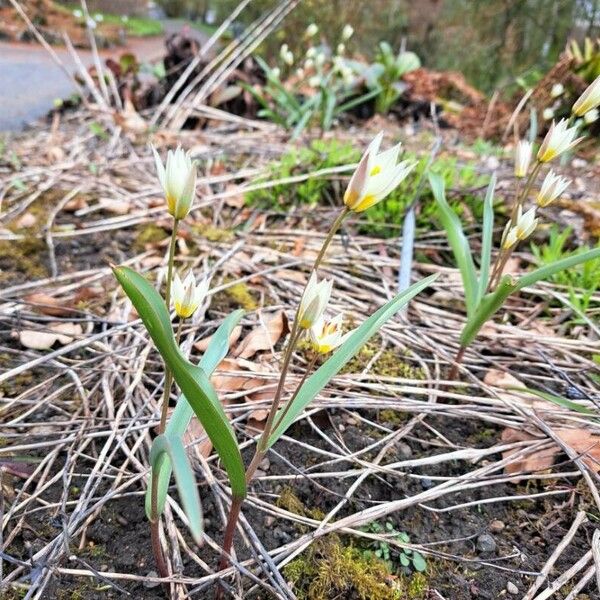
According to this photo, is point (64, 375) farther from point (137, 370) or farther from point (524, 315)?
point (524, 315)

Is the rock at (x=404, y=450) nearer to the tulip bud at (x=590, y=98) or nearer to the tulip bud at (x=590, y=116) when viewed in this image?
the tulip bud at (x=590, y=98)

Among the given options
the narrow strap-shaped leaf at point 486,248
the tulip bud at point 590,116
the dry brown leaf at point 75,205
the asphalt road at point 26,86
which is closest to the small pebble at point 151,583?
the narrow strap-shaped leaf at point 486,248

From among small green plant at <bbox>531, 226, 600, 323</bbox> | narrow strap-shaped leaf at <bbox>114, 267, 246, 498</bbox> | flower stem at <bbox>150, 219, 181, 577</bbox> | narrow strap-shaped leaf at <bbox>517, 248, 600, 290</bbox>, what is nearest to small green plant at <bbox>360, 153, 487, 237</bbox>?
small green plant at <bbox>531, 226, 600, 323</bbox>

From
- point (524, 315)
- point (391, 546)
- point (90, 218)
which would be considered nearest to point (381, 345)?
point (524, 315)

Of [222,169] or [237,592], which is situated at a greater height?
[222,169]

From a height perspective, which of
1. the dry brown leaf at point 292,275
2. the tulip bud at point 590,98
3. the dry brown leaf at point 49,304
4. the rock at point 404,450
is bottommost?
the rock at point 404,450

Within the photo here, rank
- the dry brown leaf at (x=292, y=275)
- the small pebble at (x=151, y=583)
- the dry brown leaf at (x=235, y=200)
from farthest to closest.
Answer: the dry brown leaf at (x=235, y=200) → the dry brown leaf at (x=292, y=275) → the small pebble at (x=151, y=583)

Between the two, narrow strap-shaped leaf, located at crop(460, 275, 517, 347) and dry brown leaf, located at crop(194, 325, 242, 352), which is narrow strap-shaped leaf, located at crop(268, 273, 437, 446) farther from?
dry brown leaf, located at crop(194, 325, 242, 352)
